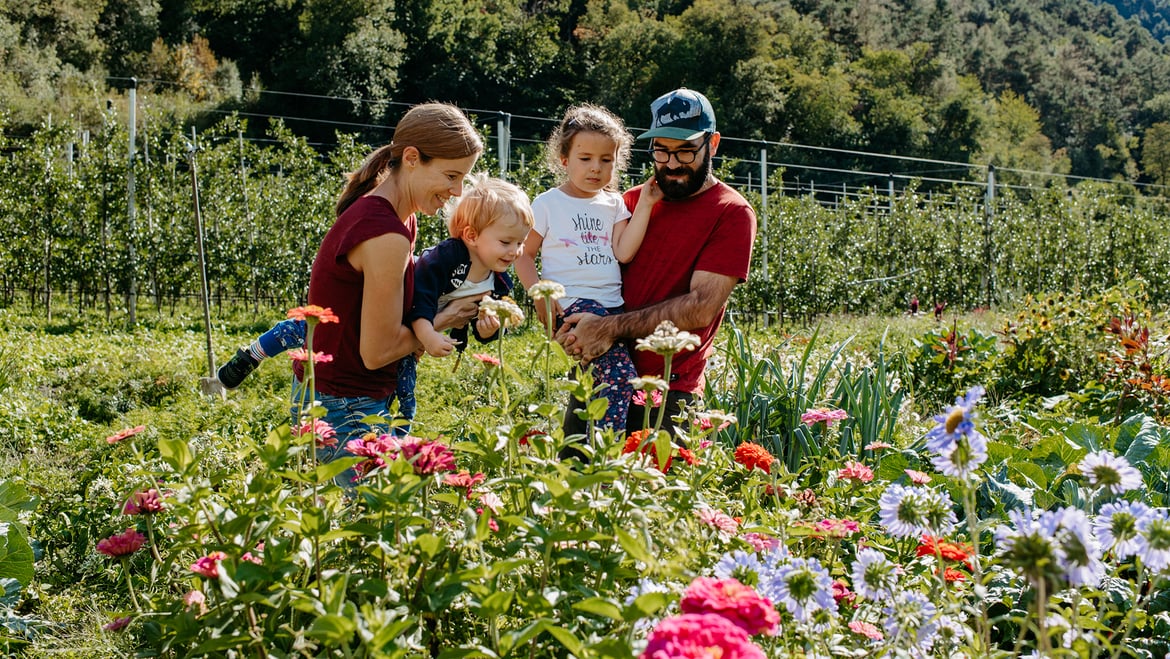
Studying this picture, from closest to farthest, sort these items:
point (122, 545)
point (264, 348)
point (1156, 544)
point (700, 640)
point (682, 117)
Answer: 1. point (700, 640)
2. point (1156, 544)
3. point (122, 545)
4. point (682, 117)
5. point (264, 348)

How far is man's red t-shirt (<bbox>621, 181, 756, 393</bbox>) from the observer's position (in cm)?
249

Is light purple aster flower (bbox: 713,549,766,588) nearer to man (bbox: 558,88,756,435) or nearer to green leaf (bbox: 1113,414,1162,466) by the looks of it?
man (bbox: 558,88,756,435)

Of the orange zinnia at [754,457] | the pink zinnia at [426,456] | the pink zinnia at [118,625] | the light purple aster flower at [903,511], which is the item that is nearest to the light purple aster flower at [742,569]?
the light purple aster flower at [903,511]

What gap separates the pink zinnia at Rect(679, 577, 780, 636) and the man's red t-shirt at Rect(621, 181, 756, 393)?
4.96 feet

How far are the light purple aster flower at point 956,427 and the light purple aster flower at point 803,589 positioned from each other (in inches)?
8.9

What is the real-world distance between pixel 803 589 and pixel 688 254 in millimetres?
1533

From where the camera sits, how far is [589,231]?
2629 mm

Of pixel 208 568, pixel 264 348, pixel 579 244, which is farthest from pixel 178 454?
pixel 264 348

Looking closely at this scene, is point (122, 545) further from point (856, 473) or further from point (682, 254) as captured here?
point (682, 254)

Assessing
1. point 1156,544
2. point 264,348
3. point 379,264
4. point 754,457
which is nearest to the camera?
point 1156,544

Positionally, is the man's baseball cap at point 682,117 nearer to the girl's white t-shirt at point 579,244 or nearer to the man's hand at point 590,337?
the girl's white t-shirt at point 579,244

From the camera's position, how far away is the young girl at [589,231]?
2584 mm

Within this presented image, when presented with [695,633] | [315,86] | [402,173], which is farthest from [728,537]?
[315,86]

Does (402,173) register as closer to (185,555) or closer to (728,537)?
(185,555)
